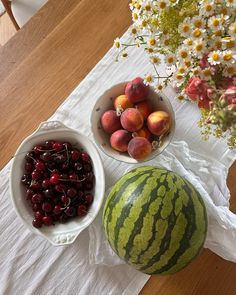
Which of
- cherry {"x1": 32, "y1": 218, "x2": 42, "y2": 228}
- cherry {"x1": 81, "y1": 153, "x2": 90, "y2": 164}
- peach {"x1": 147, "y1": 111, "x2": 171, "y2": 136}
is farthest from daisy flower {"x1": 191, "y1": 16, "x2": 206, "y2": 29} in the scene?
cherry {"x1": 32, "y1": 218, "x2": 42, "y2": 228}

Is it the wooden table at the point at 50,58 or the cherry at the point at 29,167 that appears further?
the wooden table at the point at 50,58

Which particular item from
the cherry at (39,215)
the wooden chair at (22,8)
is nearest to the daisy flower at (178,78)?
the cherry at (39,215)

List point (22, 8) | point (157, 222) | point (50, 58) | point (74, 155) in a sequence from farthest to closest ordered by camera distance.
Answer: point (22, 8), point (50, 58), point (74, 155), point (157, 222)

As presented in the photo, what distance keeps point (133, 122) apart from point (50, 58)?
11.1 inches

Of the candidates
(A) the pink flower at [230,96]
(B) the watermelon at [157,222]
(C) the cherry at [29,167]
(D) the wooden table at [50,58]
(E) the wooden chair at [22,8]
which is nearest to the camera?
(A) the pink flower at [230,96]

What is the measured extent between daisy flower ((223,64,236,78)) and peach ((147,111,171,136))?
0.19 meters

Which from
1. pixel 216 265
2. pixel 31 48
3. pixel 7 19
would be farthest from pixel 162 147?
pixel 7 19

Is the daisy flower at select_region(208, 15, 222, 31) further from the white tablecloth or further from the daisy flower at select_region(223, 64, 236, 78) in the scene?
the white tablecloth

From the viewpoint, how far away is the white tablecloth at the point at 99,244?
685mm

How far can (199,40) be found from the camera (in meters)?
0.48

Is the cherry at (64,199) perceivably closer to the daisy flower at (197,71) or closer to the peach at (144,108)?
the peach at (144,108)

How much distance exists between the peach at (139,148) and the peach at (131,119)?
25mm

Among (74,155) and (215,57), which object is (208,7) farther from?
(74,155)

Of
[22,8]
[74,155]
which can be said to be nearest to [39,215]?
[74,155]
